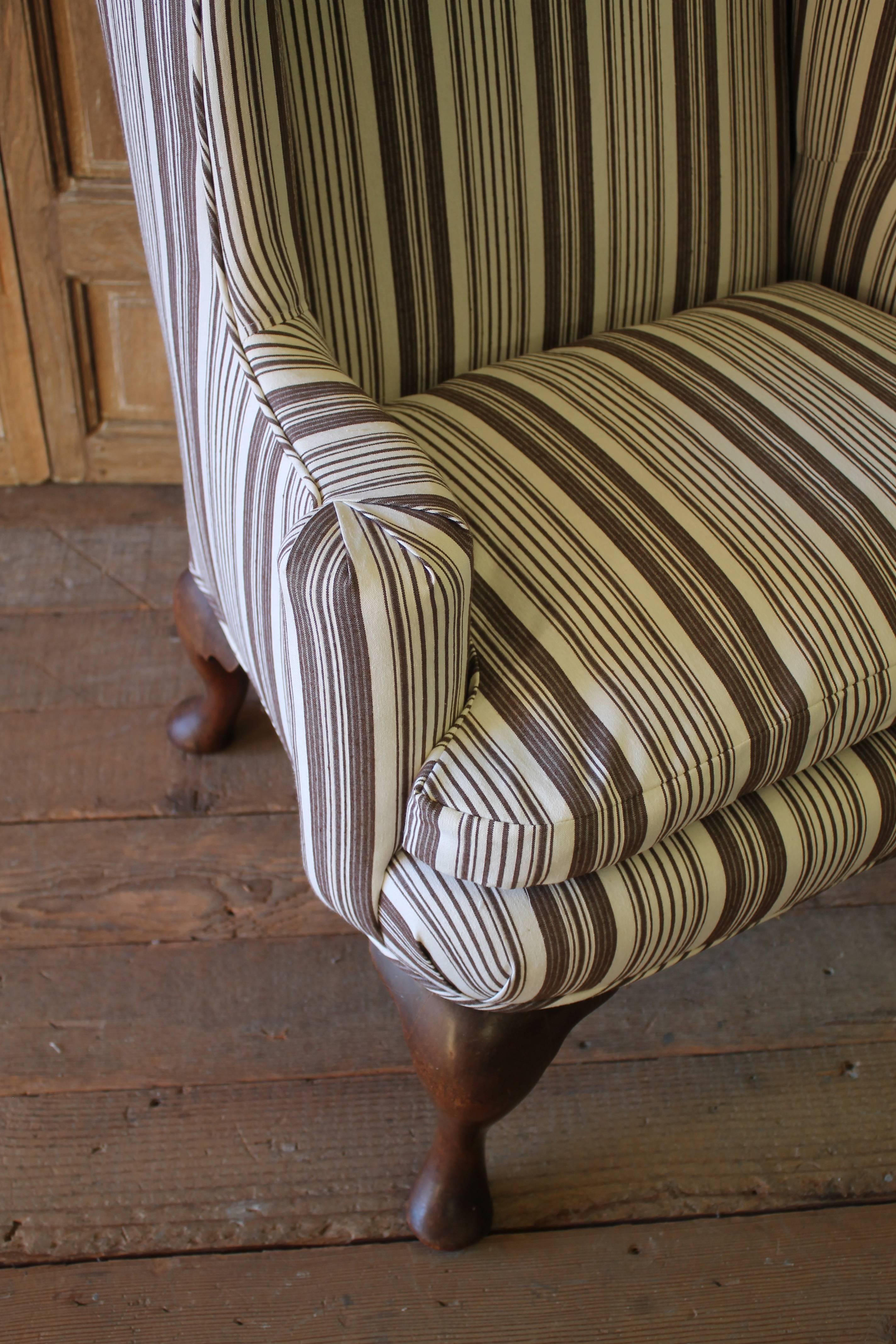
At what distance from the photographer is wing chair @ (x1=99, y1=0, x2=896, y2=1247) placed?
59cm

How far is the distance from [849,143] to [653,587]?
0.52 meters

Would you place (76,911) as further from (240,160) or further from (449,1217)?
(240,160)

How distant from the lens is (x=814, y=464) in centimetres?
73

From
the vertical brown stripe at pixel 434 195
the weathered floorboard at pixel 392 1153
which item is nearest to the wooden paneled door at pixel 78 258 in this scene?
the vertical brown stripe at pixel 434 195

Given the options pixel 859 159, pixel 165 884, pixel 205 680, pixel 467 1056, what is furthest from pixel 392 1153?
pixel 859 159

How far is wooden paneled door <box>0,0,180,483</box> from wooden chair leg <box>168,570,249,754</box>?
0.42m

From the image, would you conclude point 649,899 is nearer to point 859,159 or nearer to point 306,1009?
point 306,1009

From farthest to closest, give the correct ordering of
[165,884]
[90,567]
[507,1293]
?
[90,567]
[165,884]
[507,1293]

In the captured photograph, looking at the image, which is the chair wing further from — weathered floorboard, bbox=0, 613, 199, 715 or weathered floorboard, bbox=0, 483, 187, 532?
weathered floorboard, bbox=0, 483, 187, 532

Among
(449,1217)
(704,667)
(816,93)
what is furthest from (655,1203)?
(816,93)

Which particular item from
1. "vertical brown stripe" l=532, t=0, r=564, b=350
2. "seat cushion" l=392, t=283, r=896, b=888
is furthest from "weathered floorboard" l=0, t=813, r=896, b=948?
"vertical brown stripe" l=532, t=0, r=564, b=350

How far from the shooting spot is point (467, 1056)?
2.26 feet

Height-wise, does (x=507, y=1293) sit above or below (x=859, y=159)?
below

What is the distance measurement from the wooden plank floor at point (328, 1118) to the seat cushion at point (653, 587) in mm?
343
